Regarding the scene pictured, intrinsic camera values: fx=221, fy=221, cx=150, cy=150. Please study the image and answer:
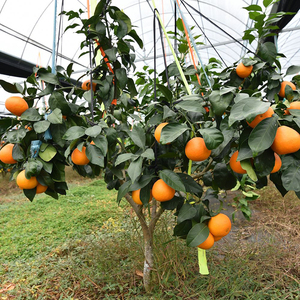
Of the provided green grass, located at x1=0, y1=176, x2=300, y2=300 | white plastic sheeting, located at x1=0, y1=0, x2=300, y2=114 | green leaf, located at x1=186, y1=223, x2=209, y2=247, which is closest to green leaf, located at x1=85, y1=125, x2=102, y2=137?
green leaf, located at x1=186, y1=223, x2=209, y2=247

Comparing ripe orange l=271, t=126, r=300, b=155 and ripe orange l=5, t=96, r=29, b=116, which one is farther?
ripe orange l=5, t=96, r=29, b=116

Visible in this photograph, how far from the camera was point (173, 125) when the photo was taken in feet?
1.79

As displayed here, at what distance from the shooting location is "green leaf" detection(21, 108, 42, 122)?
67 cm

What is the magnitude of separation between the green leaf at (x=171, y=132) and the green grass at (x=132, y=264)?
0.63 meters

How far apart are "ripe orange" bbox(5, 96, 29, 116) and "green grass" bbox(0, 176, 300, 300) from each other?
0.77 metres

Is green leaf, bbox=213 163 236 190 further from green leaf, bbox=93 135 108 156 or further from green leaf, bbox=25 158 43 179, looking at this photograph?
green leaf, bbox=25 158 43 179

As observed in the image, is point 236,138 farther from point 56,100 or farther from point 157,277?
point 157,277

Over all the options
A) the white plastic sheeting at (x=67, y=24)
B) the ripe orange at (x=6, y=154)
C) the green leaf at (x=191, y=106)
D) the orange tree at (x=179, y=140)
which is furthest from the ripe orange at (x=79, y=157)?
the white plastic sheeting at (x=67, y=24)

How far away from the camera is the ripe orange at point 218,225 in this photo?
1.98 ft

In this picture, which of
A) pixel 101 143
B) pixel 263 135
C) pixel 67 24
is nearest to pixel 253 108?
pixel 263 135

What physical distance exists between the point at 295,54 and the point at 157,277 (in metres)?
10.2

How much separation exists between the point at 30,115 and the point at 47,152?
0.12 meters

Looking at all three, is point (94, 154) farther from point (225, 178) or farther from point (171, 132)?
point (225, 178)

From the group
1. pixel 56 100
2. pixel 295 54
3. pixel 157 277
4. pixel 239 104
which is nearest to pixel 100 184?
pixel 157 277
